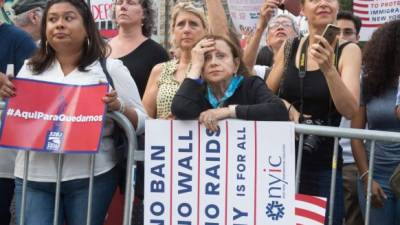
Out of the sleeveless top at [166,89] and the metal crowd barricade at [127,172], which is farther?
the sleeveless top at [166,89]

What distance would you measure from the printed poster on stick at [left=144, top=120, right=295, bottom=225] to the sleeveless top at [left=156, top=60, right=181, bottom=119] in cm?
50

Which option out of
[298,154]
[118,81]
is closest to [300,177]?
[298,154]

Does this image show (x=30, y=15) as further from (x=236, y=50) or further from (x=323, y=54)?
(x=323, y=54)

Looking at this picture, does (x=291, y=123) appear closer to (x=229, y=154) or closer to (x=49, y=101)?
(x=229, y=154)

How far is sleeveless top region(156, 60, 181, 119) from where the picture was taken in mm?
4652

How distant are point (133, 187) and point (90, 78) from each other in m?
0.63

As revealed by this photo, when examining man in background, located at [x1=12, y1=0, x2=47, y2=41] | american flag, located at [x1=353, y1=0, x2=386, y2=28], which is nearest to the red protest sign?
man in background, located at [x1=12, y1=0, x2=47, y2=41]

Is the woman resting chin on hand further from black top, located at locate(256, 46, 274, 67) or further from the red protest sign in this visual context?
black top, located at locate(256, 46, 274, 67)

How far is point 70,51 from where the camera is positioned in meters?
4.29

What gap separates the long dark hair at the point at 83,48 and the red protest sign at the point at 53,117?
0.14 metres

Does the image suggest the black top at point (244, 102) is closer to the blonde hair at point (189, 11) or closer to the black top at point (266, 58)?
the blonde hair at point (189, 11)

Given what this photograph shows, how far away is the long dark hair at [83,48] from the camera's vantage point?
4277mm

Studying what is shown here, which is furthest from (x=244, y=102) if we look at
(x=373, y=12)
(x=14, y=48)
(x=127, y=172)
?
(x=373, y=12)

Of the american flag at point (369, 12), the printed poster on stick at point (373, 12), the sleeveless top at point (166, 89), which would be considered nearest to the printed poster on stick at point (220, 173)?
the sleeveless top at point (166, 89)
